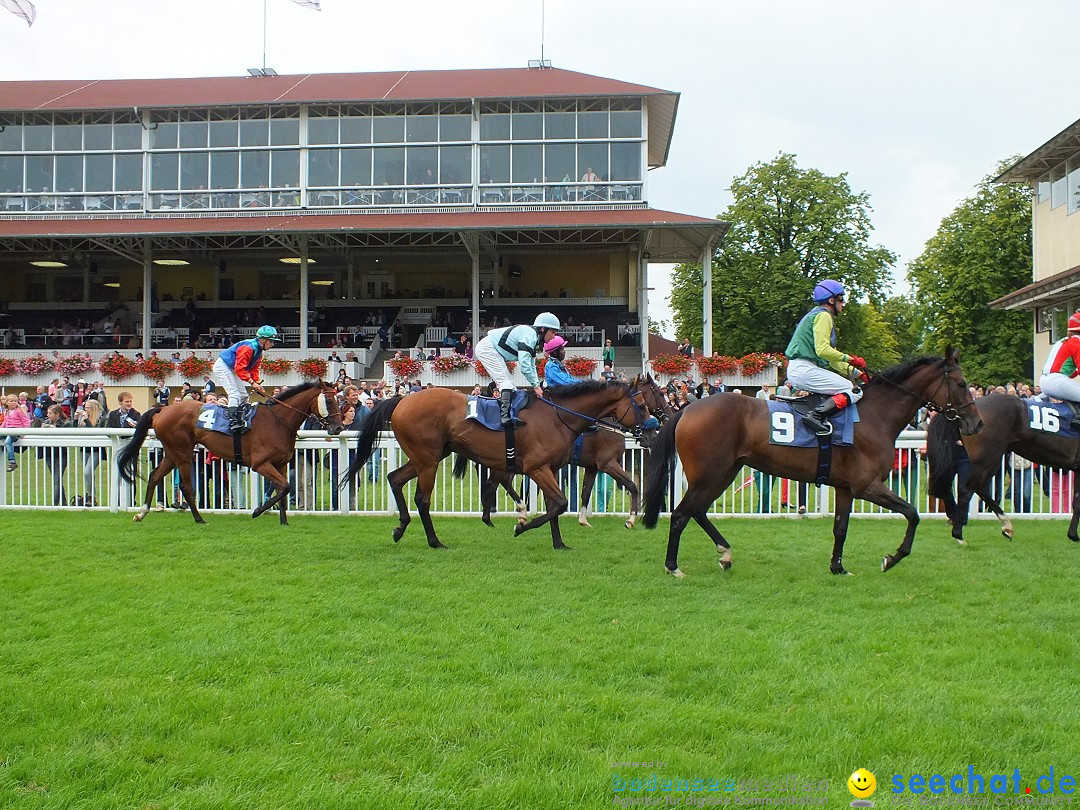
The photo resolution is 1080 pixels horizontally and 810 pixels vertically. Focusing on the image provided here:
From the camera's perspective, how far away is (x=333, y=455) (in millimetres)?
10906

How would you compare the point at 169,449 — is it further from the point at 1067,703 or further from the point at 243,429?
the point at 1067,703

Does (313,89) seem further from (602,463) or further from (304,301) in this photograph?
(602,463)

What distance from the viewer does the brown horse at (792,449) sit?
695 centimetres

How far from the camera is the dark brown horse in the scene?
8422 millimetres

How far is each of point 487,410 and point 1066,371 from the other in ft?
17.2

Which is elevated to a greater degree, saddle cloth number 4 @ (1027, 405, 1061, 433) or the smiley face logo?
saddle cloth number 4 @ (1027, 405, 1061, 433)

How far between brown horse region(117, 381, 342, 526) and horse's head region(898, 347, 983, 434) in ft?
19.2

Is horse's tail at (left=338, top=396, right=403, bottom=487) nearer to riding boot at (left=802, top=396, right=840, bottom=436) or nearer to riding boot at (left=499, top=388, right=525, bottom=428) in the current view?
riding boot at (left=499, top=388, right=525, bottom=428)

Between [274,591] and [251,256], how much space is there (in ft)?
91.7

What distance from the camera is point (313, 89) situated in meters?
30.6

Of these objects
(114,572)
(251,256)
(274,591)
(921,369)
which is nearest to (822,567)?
(921,369)

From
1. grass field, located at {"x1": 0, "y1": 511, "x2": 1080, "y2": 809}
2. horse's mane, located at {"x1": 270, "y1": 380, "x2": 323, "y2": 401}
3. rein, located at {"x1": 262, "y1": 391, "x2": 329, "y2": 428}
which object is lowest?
grass field, located at {"x1": 0, "y1": 511, "x2": 1080, "y2": 809}

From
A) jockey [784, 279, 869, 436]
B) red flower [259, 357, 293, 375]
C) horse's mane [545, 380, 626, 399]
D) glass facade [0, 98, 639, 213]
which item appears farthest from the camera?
glass facade [0, 98, 639, 213]

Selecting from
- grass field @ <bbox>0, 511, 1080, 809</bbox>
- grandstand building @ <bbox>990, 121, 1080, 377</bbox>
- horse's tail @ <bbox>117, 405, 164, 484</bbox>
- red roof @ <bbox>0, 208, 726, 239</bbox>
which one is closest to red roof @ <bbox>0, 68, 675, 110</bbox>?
Answer: red roof @ <bbox>0, 208, 726, 239</bbox>
